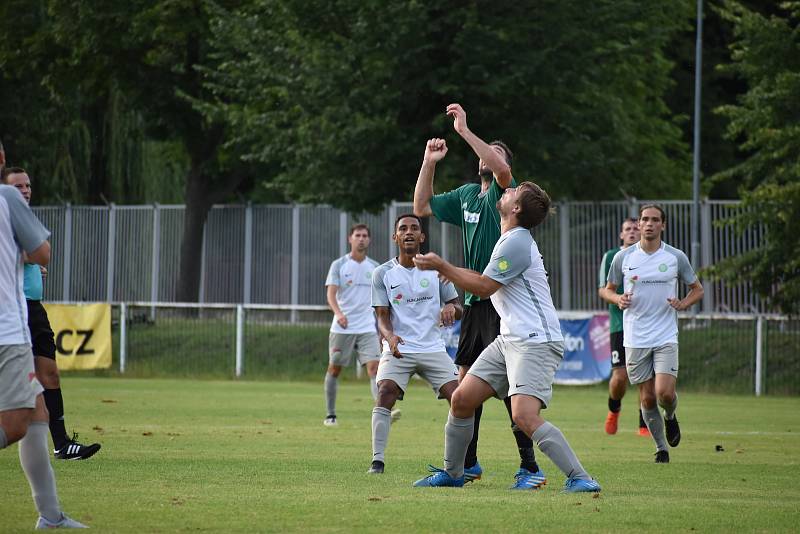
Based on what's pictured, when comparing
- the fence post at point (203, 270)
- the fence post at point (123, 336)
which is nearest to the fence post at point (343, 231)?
the fence post at point (203, 270)

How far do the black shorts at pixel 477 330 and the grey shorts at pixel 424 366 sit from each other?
1.09 meters

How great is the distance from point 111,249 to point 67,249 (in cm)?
150

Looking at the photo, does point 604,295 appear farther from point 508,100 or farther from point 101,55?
point 101,55

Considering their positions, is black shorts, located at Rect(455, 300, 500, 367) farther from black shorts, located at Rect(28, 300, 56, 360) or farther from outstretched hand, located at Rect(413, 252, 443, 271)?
black shorts, located at Rect(28, 300, 56, 360)

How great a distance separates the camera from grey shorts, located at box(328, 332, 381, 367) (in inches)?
712

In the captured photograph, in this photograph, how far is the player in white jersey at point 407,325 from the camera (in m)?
11.7

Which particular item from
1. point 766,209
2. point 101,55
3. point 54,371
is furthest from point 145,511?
point 101,55

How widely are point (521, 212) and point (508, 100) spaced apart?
21.8 metres

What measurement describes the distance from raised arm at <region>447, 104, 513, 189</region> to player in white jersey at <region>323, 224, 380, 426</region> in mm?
7497

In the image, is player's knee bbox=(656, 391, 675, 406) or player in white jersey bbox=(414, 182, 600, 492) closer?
player in white jersey bbox=(414, 182, 600, 492)

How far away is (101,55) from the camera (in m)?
38.0

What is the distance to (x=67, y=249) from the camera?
4050 cm

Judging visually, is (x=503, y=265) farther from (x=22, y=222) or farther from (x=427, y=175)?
(x=22, y=222)

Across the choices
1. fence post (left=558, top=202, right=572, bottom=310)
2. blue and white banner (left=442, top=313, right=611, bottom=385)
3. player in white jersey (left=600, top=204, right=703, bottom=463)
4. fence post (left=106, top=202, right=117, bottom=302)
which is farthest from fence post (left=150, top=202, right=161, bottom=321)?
player in white jersey (left=600, top=204, right=703, bottom=463)
